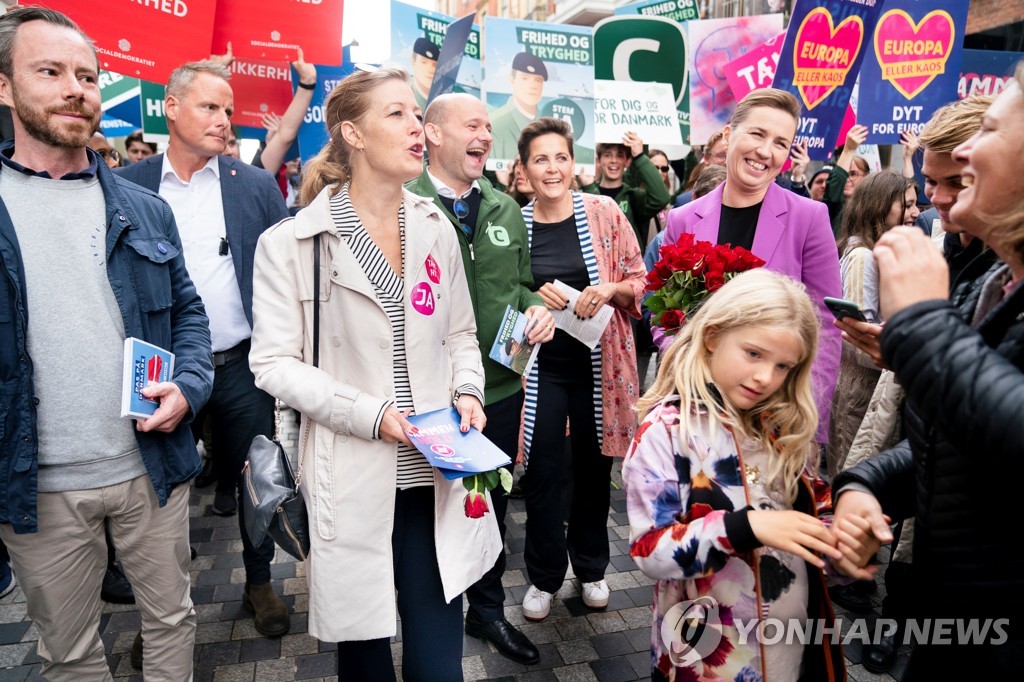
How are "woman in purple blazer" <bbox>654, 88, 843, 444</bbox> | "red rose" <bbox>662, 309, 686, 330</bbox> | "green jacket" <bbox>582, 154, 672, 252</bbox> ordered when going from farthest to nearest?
"green jacket" <bbox>582, 154, 672, 252</bbox> < "woman in purple blazer" <bbox>654, 88, 843, 444</bbox> < "red rose" <bbox>662, 309, 686, 330</bbox>

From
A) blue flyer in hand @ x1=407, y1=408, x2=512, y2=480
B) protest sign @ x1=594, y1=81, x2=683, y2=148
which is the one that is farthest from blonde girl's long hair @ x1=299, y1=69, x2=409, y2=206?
protest sign @ x1=594, y1=81, x2=683, y2=148

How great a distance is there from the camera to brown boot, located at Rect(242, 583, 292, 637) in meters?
3.21

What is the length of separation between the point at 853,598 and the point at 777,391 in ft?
6.51

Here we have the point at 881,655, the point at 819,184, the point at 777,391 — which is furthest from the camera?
the point at 819,184

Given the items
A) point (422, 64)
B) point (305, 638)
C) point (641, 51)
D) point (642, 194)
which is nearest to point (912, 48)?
point (641, 51)

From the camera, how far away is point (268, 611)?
3.26m

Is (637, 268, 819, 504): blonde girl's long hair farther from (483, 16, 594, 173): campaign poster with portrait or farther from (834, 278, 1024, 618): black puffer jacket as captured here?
(483, 16, 594, 173): campaign poster with portrait

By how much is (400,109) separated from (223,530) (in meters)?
3.22

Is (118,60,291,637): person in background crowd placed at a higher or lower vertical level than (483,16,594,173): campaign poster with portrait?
lower

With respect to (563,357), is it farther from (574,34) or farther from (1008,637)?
(574,34)

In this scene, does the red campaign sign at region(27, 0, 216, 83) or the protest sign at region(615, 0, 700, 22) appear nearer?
the red campaign sign at region(27, 0, 216, 83)

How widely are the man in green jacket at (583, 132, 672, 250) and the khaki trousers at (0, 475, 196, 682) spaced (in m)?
4.04

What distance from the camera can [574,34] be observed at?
6.60 metres

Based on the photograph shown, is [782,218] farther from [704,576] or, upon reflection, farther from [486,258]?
[704,576]
